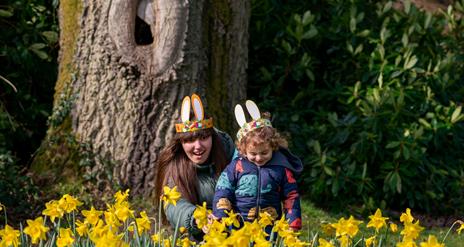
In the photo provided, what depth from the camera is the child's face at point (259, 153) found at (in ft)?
12.6

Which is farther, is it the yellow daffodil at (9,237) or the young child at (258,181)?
the young child at (258,181)

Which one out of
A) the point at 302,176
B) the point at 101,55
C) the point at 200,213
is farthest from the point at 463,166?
the point at 200,213

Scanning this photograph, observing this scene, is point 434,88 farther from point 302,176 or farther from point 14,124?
point 14,124

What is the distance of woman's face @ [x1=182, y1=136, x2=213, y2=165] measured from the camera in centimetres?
411

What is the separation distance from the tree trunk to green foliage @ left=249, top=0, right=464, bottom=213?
44.3 inches

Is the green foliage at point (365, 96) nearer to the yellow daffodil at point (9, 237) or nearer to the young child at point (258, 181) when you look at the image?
the young child at point (258, 181)

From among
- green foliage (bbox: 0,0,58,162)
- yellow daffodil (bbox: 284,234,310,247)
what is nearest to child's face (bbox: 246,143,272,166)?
yellow daffodil (bbox: 284,234,310,247)

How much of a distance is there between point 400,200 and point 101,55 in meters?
2.85

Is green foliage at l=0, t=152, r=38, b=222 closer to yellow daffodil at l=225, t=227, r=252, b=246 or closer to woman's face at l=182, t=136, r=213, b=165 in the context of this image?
woman's face at l=182, t=136, r=213, b=165

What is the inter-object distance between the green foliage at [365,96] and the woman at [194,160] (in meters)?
2.72

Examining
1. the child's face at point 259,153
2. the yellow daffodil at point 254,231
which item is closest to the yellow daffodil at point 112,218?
the yellow daffodil at point 254,231

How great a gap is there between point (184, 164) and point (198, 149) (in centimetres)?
13

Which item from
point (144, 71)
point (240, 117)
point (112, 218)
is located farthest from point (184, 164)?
point (144, 71)

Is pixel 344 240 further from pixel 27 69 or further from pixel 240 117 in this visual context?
pixel 27 69
